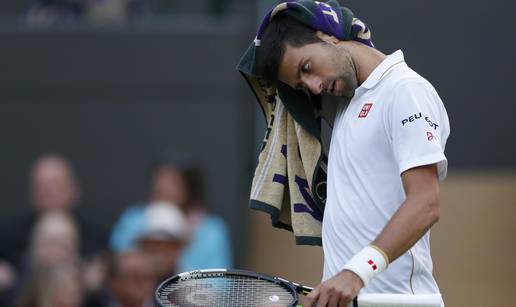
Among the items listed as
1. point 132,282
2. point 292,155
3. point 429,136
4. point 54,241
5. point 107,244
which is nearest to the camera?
point 429,136

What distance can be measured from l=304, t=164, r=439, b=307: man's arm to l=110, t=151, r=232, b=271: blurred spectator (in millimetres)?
4005

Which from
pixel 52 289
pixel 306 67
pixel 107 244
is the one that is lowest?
pixel 107 244

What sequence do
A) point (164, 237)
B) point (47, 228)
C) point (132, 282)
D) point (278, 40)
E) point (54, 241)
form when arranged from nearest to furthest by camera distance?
point (278, 40) → point (132, 282) → point (164, 237) → point (54, 241) → point (47, 228)

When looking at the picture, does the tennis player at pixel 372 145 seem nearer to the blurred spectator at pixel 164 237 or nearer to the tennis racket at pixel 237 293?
the tennis racket at pixel 237 293

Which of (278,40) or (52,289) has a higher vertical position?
(278,40)

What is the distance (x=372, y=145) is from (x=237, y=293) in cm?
59

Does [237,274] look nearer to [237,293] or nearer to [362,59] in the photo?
[237,293]

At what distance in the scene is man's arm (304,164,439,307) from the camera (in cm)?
280

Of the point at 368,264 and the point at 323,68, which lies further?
the point at 323,68

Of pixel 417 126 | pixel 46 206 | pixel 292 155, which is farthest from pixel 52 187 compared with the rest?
pixel 417 126

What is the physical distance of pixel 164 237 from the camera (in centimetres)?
660

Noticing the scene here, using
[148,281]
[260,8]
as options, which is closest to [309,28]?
[148,281]

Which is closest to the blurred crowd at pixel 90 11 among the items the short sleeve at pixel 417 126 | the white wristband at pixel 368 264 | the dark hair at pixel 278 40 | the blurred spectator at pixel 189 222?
the blurred spectator at pixel 189 222

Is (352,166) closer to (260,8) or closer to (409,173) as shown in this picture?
(409,173)
